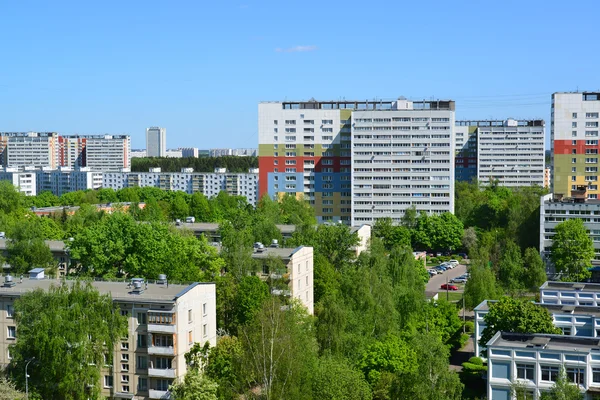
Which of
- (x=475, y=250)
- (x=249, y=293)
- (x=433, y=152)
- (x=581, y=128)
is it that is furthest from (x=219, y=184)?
(x=249, y=293)

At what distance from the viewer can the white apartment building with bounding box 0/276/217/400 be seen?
26.0 metres

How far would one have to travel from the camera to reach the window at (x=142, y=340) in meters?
26.4

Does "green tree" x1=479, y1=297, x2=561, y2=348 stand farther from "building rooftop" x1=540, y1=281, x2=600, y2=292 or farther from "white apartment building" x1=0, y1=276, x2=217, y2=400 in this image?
"white apartment building" x1=0, y1=276, x2=217, y2=400

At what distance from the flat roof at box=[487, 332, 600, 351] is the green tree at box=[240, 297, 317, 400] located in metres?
5.99

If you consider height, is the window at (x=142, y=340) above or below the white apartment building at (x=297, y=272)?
below

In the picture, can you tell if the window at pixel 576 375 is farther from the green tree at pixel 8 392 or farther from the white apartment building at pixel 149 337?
the green tree at pixel 8 392

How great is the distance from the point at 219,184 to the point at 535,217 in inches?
2771

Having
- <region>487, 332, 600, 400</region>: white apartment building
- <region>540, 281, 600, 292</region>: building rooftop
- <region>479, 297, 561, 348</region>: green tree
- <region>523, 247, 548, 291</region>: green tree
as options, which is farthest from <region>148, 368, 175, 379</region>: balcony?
<region>523, 247, 548, 291</region>: green tree

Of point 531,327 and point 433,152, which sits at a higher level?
point 433,152

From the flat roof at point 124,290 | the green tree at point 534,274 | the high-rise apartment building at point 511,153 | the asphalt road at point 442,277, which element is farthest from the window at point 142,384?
the high-rise apartment building at point 511,153

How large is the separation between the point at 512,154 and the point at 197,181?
45.3 m

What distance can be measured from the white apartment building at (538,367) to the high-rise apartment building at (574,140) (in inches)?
1674

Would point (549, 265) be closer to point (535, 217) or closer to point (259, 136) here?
point (535, 217)

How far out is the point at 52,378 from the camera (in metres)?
24.4
